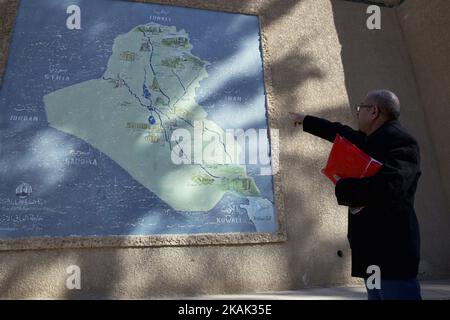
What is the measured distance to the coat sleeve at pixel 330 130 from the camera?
5.99 feet

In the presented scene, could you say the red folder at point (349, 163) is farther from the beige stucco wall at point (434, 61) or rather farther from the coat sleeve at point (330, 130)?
the beige stucco wall at point (434, 61)

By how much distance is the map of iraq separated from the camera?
3.48m

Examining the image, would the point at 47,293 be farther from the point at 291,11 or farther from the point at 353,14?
the point at 353,14

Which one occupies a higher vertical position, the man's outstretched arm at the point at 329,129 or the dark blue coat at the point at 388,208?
the man's outstretched arm at the point at 329,129

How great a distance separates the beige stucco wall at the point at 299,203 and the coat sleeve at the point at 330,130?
1.79 m

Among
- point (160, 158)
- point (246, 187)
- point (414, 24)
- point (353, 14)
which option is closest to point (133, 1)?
point (160, 158)

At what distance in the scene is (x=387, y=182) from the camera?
60.4 inches

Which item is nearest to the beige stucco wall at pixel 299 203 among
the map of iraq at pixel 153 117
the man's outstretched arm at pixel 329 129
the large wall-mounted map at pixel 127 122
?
the large wall-mounted map at pixel 127 122

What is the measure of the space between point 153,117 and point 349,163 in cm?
227

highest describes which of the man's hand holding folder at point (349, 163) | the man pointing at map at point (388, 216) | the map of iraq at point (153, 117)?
the map of iraq at point (153, 117)

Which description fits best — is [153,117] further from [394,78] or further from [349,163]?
[394,78]

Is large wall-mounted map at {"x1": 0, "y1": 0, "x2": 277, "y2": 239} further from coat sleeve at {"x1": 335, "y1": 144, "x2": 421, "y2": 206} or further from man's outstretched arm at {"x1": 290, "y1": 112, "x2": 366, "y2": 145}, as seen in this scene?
coat sleeve at {"x1": 335, "y1": 144, "x2": 421, "y2": 206}

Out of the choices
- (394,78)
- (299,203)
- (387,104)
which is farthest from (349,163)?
(394,78)

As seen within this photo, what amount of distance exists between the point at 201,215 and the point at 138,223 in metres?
0.51
